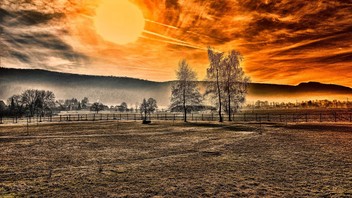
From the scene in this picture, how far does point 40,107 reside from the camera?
465 ft

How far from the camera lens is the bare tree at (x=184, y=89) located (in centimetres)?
6112

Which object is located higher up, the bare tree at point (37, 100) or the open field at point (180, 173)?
the bare tree at point (37, 100)

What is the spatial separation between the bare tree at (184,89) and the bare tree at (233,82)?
940cm

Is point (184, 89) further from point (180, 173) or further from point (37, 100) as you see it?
point (37, 100)

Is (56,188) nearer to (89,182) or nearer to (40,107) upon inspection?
(89,182)

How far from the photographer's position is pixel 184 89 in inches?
2416

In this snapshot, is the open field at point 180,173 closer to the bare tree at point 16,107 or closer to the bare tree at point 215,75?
the bare tree at point 215,75

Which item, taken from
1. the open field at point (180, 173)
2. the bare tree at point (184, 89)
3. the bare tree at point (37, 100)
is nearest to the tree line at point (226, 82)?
the bare tree at point (184, 89)

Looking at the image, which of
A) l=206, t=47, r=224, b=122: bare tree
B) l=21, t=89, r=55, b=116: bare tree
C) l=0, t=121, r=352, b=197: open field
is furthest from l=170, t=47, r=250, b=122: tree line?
l=21, t=89, r=55, b=116: bare tree

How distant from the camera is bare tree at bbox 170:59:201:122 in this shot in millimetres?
61125

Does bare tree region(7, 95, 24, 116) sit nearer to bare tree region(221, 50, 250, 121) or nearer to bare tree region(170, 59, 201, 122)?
bare tree region(170, 59, 201, 122)

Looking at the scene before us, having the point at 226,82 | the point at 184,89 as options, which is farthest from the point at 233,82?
the point at 184,89

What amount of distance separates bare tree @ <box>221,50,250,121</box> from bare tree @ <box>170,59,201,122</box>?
9.40m

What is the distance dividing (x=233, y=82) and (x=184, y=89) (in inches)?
487
